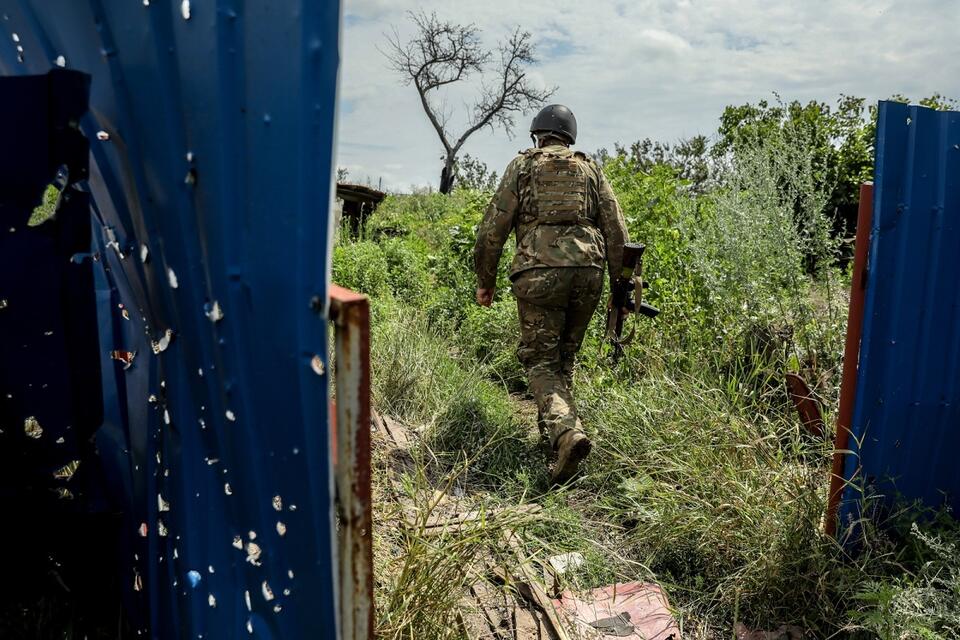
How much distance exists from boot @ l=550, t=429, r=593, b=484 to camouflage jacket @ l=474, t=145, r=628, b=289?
1047 mm

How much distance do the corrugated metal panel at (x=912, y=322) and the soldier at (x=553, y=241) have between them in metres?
1.70

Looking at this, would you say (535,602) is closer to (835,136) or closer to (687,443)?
(687,443)

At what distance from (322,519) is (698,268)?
14.6 feet

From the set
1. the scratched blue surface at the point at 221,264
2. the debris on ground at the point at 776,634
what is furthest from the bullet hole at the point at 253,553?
the debris on ground at the point at 776,634

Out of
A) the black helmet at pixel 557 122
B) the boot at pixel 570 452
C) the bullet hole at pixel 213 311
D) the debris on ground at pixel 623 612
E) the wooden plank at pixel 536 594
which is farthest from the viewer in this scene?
the black helmet at pixel 557 122

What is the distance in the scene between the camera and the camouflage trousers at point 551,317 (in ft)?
13.9

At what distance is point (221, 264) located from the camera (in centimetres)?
121

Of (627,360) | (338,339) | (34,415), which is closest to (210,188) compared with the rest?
(338,339)

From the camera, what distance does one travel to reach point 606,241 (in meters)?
4.52

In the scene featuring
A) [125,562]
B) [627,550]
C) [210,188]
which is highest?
[210,188]

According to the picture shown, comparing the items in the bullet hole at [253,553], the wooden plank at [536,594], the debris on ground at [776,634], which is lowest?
the debris on ground at [776,634]

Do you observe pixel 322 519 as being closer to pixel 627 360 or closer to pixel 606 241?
pixel 606 241

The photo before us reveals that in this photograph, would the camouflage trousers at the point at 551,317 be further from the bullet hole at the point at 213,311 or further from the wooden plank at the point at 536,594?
the bullet hole at the point at 213,311

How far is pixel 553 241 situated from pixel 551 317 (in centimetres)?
45
